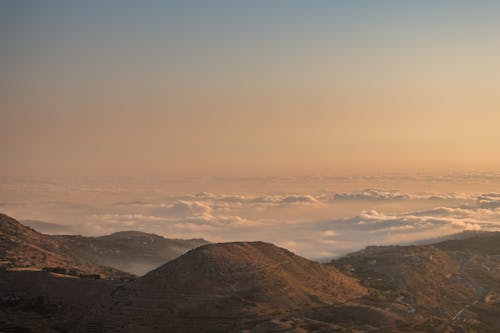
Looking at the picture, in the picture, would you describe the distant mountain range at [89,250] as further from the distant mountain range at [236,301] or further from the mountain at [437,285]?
the mountain at [437,285]

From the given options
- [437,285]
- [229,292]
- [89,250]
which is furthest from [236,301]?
[89,250]

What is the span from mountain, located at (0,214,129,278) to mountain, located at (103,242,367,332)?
1420 inches

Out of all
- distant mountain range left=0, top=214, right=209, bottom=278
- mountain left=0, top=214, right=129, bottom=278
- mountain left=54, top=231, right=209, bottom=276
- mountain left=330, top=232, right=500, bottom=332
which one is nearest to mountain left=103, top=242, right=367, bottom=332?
mountain left=330, top=232, right=500, bottom=332

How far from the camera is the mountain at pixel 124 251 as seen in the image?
500ft

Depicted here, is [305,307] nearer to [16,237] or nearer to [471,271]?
[471,271]

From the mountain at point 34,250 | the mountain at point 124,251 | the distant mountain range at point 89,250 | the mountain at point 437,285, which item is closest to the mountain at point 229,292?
the mountain at point 437,285

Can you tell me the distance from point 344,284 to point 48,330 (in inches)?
1442

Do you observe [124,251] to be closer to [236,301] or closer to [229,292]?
[229,292]

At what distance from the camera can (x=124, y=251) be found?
16825cm

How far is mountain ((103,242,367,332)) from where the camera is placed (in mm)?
50250

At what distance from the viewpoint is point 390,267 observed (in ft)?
301

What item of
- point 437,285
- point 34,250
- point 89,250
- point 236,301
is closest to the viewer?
point 236,301

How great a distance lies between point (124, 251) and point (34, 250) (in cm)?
5538

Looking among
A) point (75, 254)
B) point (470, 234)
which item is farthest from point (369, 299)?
point (470, 234)
